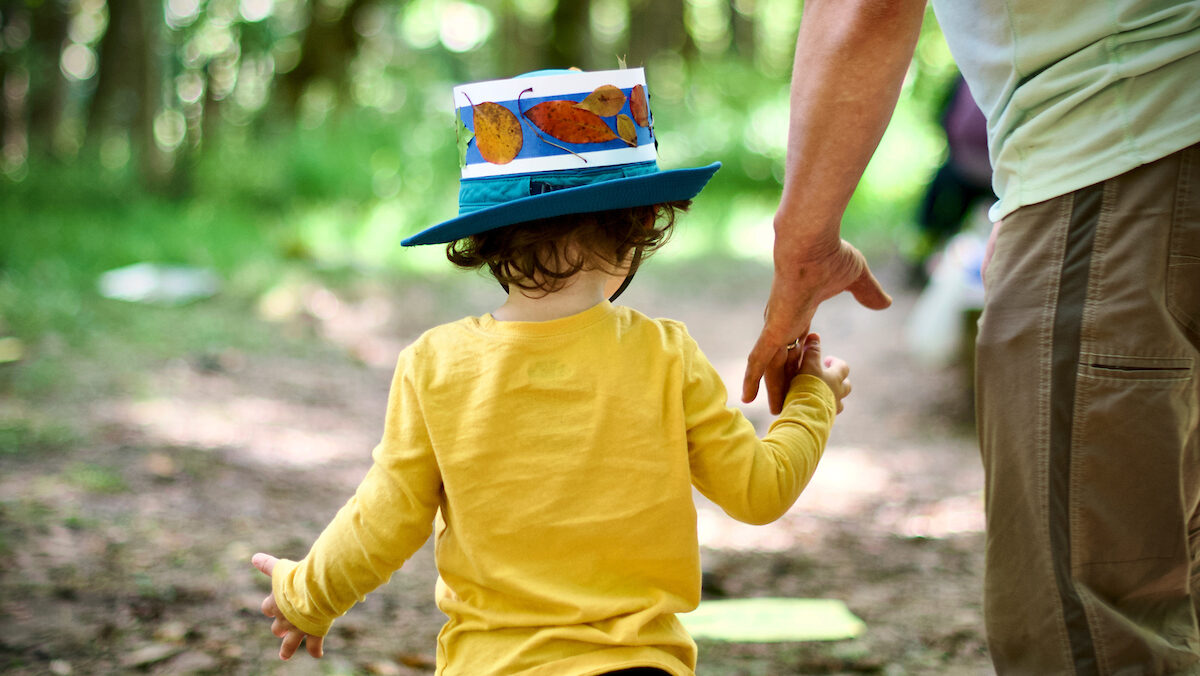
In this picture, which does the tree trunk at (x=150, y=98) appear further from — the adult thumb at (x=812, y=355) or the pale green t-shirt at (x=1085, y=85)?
the pale green t-shirt at (x=1085, y=85)

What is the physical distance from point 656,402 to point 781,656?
153 centimetres

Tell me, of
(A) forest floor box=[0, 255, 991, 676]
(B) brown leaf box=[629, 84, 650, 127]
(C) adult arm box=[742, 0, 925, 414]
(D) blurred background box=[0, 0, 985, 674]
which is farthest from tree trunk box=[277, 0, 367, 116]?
(B) brown leaf box=[629, 84, 650, 127]

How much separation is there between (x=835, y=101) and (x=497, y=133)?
0.62 m

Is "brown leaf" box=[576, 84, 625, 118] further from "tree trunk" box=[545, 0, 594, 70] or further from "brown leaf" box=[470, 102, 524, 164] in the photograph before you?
"tree trunk" box=[545, 0, 594, 70]

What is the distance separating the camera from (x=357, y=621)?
117 inches

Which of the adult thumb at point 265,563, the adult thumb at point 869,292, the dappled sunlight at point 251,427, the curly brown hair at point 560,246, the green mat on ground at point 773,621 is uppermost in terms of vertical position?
the curly brown hair at point 560,246

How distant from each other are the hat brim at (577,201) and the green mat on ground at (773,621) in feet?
5.18

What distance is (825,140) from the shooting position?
73.5 inches

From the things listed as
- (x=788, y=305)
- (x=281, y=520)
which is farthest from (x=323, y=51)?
(x=788, y=305)

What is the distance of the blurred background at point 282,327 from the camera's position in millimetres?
2920

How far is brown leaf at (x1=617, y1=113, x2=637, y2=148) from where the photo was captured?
164cm

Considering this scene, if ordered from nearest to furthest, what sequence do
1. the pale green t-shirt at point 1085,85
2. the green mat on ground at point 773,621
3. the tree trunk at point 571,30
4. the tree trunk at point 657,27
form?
1. the pale green t-shirt at point 1085,85
2. the green mat on ground at point 773,621
3. the tree trunk at point 571,30
4. the tree trunk at point 657,27

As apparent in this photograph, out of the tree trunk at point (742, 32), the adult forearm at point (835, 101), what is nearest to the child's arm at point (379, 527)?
the adult forearm at point (835, 101)

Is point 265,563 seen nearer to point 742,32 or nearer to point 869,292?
point 869,292
